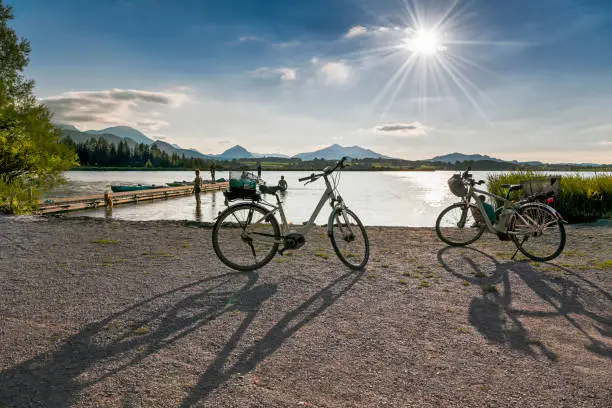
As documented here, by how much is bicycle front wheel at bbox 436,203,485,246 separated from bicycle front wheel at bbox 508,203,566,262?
816mm

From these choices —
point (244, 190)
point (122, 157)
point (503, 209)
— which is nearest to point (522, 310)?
point (503, 209)

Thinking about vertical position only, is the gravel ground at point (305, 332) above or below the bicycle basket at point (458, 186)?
below

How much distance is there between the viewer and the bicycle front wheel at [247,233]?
578 cm

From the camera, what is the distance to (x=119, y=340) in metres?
3.45

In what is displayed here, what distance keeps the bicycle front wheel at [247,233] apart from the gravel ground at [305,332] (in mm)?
277

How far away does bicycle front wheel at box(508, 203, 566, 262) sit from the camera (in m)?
6.55

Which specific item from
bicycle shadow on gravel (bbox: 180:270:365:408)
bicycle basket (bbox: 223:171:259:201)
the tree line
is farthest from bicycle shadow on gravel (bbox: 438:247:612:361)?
the tree line

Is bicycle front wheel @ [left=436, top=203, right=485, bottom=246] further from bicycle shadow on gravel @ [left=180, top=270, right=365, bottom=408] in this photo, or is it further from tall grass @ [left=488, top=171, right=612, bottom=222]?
tall grass @ [left=488, top=171, right=612, bottom=222]

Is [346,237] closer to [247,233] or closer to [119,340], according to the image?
[247,233]

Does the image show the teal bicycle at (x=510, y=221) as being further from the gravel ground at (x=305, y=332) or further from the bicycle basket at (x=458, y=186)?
the gravel ground at (x=305, y=332)

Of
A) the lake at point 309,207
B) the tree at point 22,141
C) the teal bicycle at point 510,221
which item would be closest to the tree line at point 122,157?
the lake at point 309,207

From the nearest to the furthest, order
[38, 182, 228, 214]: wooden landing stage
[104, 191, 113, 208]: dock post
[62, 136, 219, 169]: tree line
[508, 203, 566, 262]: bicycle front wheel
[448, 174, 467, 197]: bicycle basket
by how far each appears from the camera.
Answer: [508, 203, 566, 262]: bicycle front wheel → [448, 174, 467, 197]: bicycle basket → [38, 182, 228, 214]: wooden landing stage → [104, 191, 113, 208]: dock post → [62, 136, 219, 169]: tree line

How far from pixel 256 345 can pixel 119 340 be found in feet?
4.05

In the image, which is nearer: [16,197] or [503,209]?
[503,209]
